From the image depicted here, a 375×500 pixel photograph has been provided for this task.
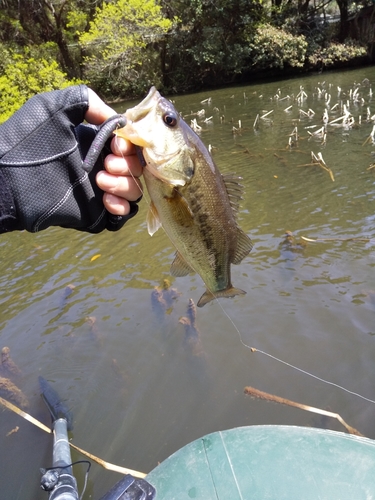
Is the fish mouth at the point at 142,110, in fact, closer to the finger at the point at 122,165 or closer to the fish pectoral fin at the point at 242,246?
the finger at the point at 122,165

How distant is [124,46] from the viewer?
27344 millimetres

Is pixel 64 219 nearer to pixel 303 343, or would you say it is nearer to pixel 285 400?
pixel 285 400

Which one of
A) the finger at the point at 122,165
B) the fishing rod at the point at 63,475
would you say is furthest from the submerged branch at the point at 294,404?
the finger at the point at 122,165

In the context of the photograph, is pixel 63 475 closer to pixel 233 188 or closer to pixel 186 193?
pixel 186 193

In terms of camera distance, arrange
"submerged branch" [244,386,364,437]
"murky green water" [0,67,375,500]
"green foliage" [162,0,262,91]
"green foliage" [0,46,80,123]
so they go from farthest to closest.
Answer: "green foliage" [162,0,262,91], "green foliage" [0,46,80,123], "murky green water" [0,67,375,500], "submerged branch" [244,386,364,437]

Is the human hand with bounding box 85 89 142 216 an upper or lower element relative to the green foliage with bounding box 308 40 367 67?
upper

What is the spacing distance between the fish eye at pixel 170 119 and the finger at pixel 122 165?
0.27m

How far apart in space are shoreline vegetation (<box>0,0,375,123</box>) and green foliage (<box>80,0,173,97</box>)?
2.8 inches

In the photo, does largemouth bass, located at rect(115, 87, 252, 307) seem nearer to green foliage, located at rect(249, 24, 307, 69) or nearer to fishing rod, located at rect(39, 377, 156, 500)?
fishing rod, located at rect(39, 377, 156, 500)

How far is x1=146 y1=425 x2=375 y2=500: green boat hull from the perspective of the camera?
2715 mm

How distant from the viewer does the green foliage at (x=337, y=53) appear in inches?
1174

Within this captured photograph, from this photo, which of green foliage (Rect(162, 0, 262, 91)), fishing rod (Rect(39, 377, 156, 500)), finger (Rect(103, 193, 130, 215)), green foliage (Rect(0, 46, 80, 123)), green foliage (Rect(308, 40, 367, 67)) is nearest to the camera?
finger (Rect(103, 193, 130, 215))

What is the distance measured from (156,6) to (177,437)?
2998 cm

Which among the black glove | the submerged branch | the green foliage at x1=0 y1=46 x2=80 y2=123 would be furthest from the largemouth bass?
the green foliage at x1=0 y1=46 x2=80 y2=123
